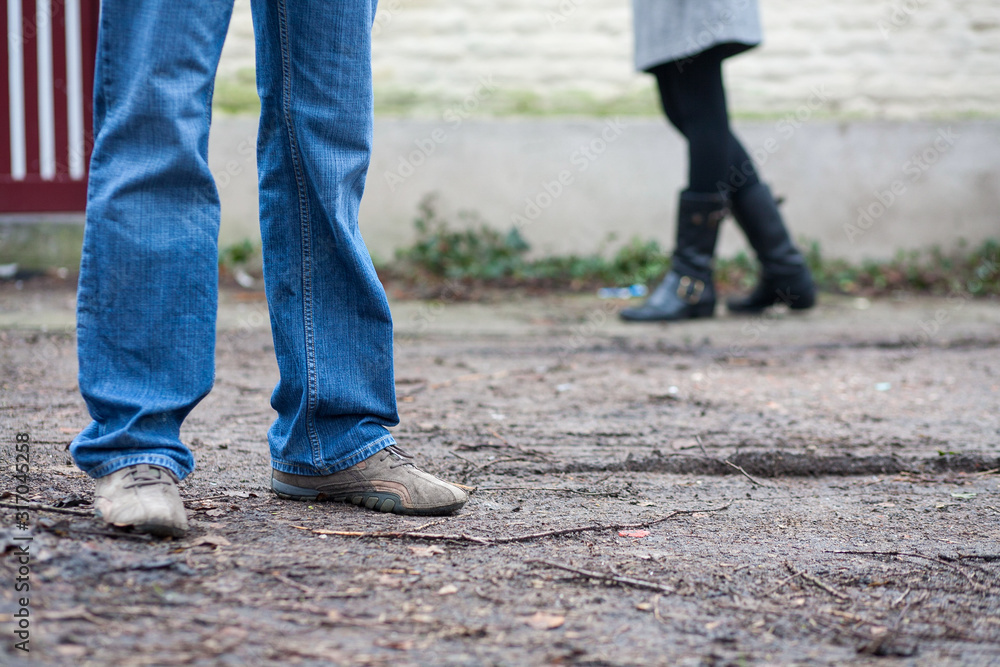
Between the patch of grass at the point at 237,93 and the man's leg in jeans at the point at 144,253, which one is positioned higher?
the patch of grass at the point at 237,93

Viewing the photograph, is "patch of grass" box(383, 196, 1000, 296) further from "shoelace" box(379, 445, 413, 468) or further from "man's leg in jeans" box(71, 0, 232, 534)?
"man's leg in jeans" box(71, 0, 232, 534)

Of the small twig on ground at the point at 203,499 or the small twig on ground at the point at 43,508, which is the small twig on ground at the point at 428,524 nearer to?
the small twig on ground at the point at 203,499

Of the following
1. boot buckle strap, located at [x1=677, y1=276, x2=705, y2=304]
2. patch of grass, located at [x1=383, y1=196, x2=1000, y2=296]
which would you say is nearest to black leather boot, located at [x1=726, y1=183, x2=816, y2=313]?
boot buckle strap, located at [x1=677, y1=276, x2=705, y2=304]

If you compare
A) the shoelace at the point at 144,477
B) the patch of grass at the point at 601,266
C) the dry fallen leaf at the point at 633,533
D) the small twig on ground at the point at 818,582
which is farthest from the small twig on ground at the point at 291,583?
the patch of grass at the point at 601,266

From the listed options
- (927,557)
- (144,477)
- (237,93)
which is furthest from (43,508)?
(237,93)

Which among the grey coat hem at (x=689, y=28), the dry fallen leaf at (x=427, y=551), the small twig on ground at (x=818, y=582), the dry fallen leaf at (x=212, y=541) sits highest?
the grey coat hem at (x=689, y=28)

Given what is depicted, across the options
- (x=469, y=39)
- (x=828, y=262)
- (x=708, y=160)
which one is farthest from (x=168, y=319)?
(x=828, y=262)

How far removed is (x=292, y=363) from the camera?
146cm

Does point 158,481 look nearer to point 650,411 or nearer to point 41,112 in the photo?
point 650,411

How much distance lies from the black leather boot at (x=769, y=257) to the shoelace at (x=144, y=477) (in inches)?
113

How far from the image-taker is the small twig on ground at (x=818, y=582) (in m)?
1.21

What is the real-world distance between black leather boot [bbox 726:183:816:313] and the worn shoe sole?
252 cm

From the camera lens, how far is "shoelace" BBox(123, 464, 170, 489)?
1.25 m

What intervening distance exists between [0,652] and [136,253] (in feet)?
1.84
